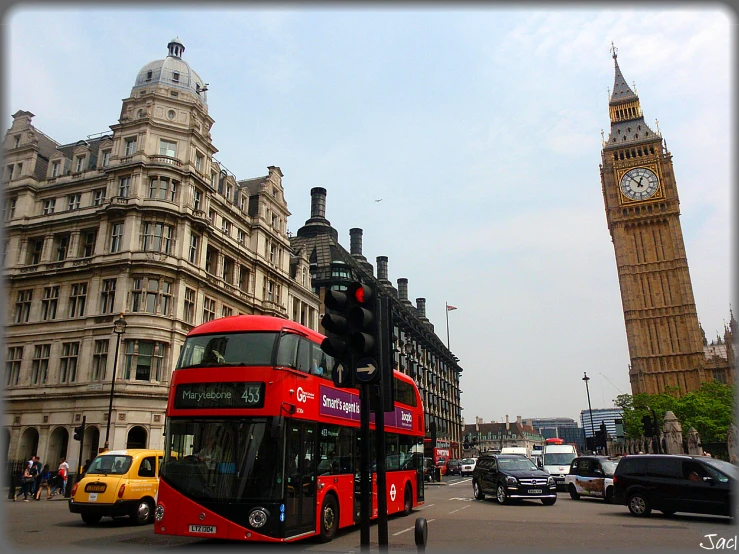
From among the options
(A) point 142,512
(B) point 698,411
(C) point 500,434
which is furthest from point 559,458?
(C) point 500,434

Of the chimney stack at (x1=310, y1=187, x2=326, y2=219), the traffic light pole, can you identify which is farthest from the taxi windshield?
the chimney stack at (x1=310, y1=187, x2=326, y2=219)

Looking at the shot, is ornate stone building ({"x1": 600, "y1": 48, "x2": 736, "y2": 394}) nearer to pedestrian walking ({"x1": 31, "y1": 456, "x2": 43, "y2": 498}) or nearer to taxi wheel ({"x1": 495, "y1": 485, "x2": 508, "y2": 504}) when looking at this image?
taxi wheel ({"x1": 495, "y1": 485, "x2": 508, "y2": 504})

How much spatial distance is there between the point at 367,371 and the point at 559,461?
27.2m

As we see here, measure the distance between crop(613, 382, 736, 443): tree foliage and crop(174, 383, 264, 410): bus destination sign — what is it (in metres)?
61.3

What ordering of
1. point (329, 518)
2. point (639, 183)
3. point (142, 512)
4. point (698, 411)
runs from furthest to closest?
point (639, 183) < point (698, 411) < point (142, 512) < point (329, 518)

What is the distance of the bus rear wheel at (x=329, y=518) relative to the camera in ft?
39.2

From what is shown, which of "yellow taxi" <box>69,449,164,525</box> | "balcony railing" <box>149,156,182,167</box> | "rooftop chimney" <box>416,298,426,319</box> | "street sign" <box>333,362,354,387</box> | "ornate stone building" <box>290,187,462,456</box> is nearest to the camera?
"street sign" <box>333,362,354,387</box>

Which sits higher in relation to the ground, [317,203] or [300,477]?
[317,203]

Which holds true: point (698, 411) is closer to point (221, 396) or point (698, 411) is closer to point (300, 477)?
point (300, 477)

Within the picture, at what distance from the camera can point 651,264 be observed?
98750mm

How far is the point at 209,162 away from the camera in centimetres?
4012

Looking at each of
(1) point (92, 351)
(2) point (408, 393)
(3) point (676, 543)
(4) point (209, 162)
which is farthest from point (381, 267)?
(3) point (676, 543)

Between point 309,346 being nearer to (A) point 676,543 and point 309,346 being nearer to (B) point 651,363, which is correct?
(A) point 676,543

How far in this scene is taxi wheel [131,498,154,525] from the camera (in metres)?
14.5
